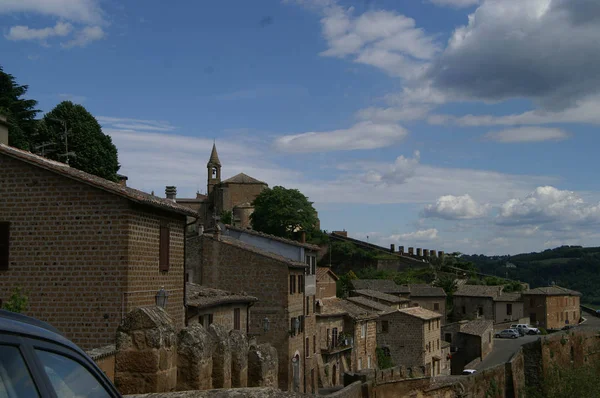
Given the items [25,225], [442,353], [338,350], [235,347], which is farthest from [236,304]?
[442,353]

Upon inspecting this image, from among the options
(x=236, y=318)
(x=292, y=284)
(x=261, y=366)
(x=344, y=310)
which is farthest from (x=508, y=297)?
(x=261, y=366)

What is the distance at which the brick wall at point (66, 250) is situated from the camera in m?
16.2

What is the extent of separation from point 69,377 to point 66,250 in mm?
14260

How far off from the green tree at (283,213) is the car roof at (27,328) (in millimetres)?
73561

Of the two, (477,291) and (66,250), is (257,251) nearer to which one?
(66,250)

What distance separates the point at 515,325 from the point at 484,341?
16580 millimetres

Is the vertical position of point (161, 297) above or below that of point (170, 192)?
below

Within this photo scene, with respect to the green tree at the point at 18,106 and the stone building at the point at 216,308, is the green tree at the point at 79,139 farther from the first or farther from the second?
the stone building at the point at 216,308

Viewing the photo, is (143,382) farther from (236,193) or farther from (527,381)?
(236,193)

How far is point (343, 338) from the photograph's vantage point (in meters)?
44.4

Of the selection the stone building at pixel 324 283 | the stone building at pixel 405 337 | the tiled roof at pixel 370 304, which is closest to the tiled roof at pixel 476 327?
the stone building at pixel 405 337

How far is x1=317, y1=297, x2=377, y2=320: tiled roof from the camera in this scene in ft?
144

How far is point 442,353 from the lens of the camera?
5728 cm

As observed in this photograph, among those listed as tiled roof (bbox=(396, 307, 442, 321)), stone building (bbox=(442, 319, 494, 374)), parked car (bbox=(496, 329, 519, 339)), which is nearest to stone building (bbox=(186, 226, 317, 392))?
tiled roof (bbox=(396, 307, 442, 321))
